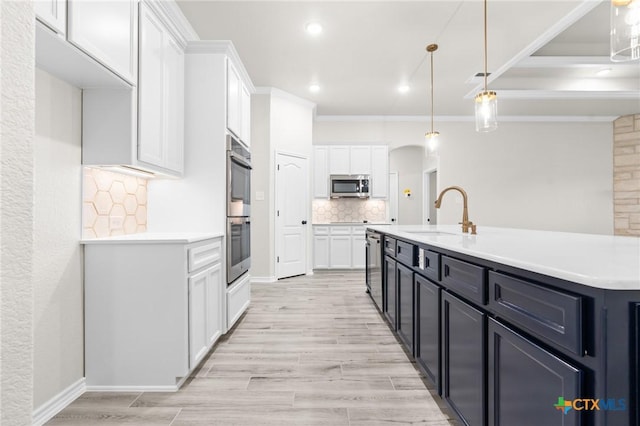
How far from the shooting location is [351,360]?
2361 millimetres

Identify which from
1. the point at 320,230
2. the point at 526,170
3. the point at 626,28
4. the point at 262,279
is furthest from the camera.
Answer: the point at 526,170

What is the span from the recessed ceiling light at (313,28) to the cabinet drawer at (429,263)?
2.67 meters

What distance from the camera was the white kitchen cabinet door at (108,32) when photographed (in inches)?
60.1

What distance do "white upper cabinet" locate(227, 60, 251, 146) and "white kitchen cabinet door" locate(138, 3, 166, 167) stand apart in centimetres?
60

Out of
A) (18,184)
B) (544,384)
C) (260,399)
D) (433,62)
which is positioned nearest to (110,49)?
(18,184)

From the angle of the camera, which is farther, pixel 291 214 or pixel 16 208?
pixel 291 214

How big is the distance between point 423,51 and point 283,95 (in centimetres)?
229

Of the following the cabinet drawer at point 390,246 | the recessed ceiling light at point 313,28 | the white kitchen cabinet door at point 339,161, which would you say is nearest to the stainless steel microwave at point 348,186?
the white kitchen cabinet door at point 339,161

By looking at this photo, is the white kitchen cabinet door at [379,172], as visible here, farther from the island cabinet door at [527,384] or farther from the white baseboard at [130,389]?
the island cabinet door at [527,384]

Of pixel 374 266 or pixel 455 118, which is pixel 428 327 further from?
pixel 455 118

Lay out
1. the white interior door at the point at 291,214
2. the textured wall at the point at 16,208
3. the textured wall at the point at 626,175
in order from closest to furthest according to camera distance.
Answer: the textured wall at the point at 16,208
the white interior door at the point at 291,214
the textured wall at the point at 626,175

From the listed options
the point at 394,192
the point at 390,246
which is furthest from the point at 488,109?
the point at 394,192

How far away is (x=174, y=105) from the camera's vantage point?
2.56 meters

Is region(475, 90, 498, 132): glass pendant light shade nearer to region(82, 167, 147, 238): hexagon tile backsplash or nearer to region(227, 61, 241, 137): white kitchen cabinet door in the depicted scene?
region(227, 61, 241, 137): white kitchen cabinet door
